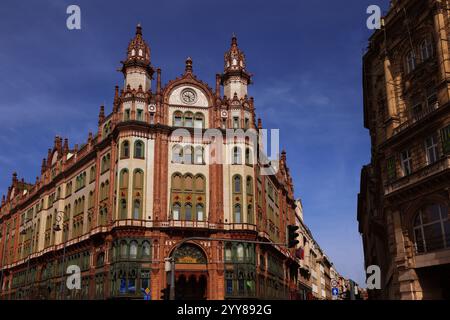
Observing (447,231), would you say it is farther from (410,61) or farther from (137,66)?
(137,66)

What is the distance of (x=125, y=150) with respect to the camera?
2248 inches

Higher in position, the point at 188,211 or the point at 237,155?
the point at 237,155

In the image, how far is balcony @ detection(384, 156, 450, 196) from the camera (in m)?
30.6

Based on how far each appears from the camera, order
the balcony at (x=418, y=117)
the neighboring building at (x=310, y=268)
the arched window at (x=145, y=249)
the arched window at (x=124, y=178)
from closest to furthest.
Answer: the balcony at (x=418, y=117) → the arched window at (x=145, y=249) → the arched window at (x=124, y=178) → the neighboring building at (x=310, y=268)

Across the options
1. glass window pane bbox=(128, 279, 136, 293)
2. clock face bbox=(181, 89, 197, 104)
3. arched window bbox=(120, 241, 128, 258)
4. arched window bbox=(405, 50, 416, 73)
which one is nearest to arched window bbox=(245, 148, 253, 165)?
clock face bbox=(181, 89, 197, 104)

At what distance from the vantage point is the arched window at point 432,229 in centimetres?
3125

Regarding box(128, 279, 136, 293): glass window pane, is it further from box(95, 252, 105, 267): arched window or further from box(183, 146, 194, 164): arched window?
box(183, 146, 194, 164): arched window

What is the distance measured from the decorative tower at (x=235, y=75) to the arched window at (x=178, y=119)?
6884 mm

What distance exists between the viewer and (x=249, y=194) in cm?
5791

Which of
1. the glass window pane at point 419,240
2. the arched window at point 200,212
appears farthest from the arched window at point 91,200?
the glass window pane at point 419,240

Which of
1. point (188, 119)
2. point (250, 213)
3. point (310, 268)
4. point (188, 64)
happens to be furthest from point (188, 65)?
point (310, 268)

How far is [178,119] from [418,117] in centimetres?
3159

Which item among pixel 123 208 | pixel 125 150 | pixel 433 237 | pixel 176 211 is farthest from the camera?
pixel 125 150

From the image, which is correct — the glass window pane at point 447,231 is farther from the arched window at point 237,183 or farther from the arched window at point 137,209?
the arched window at point 137,209
